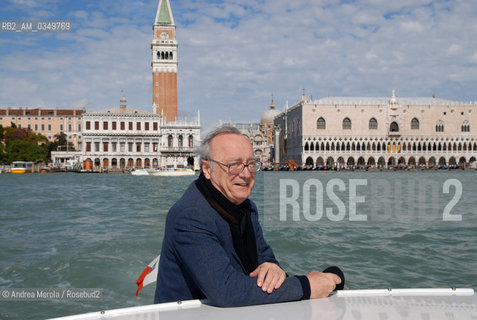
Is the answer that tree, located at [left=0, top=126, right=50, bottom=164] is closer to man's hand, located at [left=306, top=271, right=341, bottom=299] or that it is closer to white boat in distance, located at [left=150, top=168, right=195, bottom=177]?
white boat in distance, located at [left=150, top=168, right=195, bottom=177]

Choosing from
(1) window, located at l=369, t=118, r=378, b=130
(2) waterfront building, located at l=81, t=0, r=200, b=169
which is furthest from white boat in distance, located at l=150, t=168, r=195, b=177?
(1) window, located at l=369, t=118, r=378, b=130

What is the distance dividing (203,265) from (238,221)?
12.8 inches

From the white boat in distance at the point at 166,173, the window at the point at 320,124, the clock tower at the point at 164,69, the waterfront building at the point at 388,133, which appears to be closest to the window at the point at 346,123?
the waterfront building at the point at 388,133

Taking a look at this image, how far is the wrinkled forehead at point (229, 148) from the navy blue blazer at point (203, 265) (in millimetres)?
193

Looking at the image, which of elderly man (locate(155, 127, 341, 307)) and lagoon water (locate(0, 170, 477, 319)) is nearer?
elderly man (locate(155, 127, 341, 307))

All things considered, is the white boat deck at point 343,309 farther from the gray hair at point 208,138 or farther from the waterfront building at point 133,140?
the waterfront building at point 133,140

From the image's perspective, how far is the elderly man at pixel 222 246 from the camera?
72.0 inches

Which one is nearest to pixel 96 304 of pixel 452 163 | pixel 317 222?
pixel 317 222

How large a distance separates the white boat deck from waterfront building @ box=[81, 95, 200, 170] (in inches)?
1924

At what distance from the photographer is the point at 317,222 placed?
8.73 meters

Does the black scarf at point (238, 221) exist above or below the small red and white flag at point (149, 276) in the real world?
above

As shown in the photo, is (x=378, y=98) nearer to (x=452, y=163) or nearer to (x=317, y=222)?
(x=452, y=163)

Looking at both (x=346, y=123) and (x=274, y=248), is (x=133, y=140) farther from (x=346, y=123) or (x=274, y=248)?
(x=274, y=248)

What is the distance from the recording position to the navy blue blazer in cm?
180
